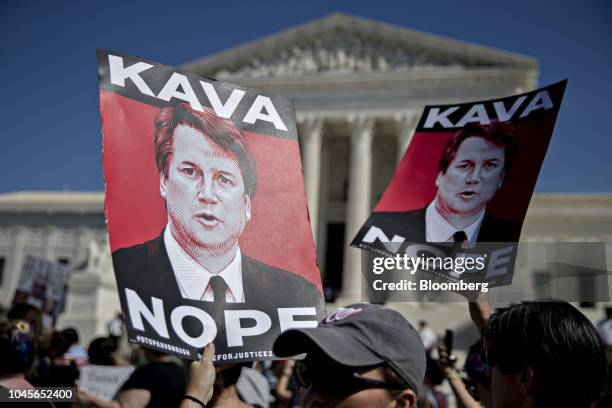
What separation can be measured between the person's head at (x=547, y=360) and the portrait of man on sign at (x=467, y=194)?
240 centimetres

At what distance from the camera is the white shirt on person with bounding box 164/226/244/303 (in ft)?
11.3

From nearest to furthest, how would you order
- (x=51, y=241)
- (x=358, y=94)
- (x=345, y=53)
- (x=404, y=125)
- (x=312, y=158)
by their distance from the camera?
1. (x=404, y=125)
2. (x=312, y=158)
3. (x=358, y=94)
4. (x=345, y=53)
5. (x=51, y=241)

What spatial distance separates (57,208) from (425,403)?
56.7 metres

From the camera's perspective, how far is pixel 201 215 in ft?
12.0

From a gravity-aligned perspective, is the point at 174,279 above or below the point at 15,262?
above

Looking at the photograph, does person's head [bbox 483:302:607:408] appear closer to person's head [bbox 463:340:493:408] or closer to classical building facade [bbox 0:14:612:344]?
person's head [bbox 463:340:493:408]

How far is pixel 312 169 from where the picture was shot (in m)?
37.3

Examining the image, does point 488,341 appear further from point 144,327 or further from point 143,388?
point 143,388

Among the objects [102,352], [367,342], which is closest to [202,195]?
[367,342]

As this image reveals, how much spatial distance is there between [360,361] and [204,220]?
177 centimetres

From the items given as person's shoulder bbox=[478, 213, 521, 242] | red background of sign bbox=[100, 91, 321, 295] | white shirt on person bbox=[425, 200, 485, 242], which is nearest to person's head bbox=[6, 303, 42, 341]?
red background of sign bbox=[100, 91, 321, 295]

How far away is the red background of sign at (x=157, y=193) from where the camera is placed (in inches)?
136

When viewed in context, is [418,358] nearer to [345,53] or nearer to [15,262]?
[345,53]

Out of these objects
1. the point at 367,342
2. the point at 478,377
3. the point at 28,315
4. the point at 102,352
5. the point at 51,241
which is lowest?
the point at 51,241
